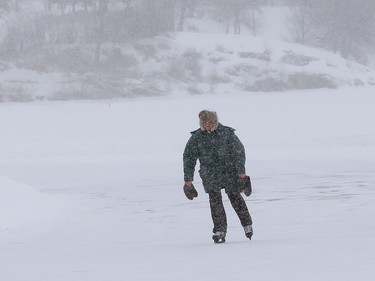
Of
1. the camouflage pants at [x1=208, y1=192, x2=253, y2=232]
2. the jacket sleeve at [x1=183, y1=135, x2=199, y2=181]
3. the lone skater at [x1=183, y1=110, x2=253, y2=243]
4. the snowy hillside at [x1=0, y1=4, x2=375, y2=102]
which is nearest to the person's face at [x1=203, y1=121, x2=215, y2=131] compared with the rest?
the lone skater at [x1=183, y1=110, x2=253, y2=243]

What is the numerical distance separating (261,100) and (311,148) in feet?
48.4

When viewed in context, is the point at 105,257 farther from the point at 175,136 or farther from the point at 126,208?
the point at 175,136

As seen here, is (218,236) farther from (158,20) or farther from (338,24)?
(338,24)

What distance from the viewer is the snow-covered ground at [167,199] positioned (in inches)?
296

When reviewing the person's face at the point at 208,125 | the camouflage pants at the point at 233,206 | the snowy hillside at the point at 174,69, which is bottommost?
the snowy hillside at the point at 174,69

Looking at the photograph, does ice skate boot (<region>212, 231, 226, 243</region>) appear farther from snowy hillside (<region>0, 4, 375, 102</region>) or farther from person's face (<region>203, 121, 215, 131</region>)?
snowy hillside (<region>0, 4, 375, 102</region>)

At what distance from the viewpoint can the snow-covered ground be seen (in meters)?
7.52

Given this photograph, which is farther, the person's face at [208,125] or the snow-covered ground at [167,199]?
the person's face at [208,125]

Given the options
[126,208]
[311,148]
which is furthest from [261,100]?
[126,208]

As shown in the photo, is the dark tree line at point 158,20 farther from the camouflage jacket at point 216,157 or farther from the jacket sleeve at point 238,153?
the jacket sleeve at point 238,153

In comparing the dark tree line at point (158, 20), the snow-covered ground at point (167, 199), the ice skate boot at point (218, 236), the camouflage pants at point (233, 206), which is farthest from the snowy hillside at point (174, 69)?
the camouflage pants at point (233, 206)

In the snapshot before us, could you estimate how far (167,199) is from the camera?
15781 millimetres

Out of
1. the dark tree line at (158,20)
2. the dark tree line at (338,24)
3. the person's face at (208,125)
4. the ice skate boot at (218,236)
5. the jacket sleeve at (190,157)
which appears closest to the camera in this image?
the person's face at (208,125)

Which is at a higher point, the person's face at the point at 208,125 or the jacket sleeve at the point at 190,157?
the person's face at the point at 208,125
